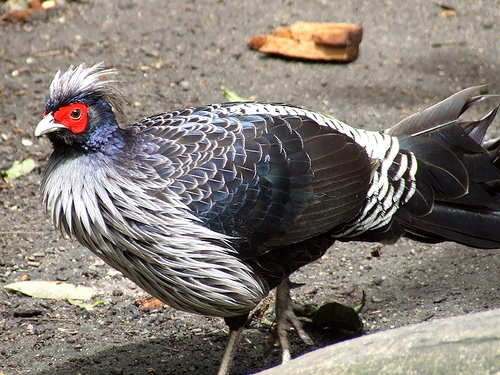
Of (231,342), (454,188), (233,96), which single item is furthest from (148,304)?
(233,96)

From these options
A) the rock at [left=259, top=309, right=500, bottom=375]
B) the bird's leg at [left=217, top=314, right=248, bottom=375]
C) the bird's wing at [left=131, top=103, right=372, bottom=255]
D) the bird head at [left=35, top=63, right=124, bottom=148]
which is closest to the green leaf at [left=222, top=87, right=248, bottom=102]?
the bird's wing at [left=131, top=103, right=372, bottom=255]

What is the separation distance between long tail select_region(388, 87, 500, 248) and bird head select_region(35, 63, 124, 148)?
73.2 inches

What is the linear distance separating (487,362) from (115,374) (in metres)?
2.44

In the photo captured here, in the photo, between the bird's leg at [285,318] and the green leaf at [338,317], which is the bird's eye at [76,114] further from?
the green leaf at [338,317]

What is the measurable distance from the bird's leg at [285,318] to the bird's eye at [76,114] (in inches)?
67.5

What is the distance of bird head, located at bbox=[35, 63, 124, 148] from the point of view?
3.35 meters

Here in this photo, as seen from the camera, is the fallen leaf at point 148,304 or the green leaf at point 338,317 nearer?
the green leaf at point 338,317

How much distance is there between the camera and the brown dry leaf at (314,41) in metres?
6.54

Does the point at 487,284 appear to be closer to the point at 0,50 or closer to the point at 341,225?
the point at 341,225

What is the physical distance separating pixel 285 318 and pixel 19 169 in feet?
9.70

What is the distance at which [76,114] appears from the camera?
337cm

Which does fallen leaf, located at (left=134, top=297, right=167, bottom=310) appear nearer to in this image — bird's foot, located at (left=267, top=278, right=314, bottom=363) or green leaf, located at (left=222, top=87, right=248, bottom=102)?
bird's foot, located at (left=267, top=278, right=314, bottom=363)

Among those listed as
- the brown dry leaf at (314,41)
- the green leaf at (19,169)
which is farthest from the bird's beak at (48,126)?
the brown dry leaf at (314,41)

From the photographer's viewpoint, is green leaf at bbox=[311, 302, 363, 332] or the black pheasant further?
green leaf at bbox=[311, 302, 363, 332]
